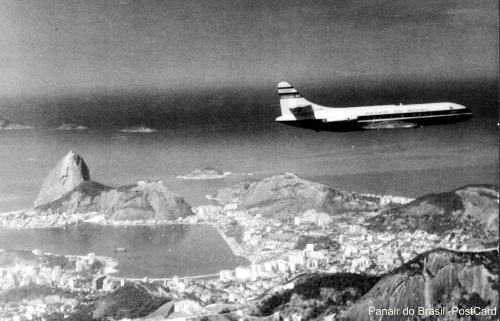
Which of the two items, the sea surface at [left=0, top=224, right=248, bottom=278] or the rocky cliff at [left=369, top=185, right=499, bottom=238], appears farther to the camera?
the rocky cliff at [left=369, top=185, right=499, bottom=238]

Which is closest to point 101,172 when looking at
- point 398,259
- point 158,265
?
point 158,265

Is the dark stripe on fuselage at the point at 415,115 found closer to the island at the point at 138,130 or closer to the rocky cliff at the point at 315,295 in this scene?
the rocky cliff at the point at 315,295

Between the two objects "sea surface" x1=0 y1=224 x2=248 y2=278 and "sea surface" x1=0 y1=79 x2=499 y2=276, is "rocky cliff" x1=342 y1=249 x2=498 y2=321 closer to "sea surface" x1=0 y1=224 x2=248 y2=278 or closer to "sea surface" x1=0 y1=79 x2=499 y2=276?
"sea surface" x1=0 y1=79 x2=499 y2=276

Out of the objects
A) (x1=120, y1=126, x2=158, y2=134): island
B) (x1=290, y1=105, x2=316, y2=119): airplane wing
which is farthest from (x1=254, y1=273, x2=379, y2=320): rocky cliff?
(x1=120, y1=126, x2=158, y2=134): island

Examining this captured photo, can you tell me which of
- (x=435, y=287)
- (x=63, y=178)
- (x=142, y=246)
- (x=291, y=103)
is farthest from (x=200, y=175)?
(x=435, y=287)

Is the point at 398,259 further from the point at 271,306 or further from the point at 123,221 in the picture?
the point at 123,221

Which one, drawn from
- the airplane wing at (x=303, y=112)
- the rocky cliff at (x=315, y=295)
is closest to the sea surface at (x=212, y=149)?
the airplane wing at (x=303, y=112)
